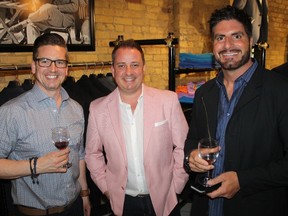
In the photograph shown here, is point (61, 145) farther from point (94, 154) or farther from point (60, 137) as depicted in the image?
point (94, 154)

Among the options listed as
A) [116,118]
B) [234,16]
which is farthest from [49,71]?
[234,16]

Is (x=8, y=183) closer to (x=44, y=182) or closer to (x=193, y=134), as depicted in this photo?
(x=44, y=182)

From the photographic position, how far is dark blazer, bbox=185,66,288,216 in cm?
160

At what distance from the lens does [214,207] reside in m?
1.83

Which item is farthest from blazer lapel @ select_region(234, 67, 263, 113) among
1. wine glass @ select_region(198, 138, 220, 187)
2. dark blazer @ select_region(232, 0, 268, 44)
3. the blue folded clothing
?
dark blazer @ select_region(232, 0, 268, 44)

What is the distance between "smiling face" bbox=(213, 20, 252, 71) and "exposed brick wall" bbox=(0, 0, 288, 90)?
2.22 meters

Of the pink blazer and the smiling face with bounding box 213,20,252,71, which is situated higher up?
the smiling face with bounding box 213,20,252,71

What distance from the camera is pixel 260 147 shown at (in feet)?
5.46

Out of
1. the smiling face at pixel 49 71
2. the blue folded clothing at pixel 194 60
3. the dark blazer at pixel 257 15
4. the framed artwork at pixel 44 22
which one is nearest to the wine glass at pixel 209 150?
the smiling face at pixel 49 71

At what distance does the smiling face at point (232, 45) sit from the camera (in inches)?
69.7

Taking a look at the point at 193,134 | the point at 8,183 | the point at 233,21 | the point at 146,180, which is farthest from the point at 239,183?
the point at 8,183

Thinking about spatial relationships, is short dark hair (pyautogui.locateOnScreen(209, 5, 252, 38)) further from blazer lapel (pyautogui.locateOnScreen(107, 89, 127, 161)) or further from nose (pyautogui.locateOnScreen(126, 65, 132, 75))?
blazer lapel (pyautogui.locateOnScreen(107, 89, 127, 161))

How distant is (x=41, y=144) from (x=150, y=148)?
77 centimetres

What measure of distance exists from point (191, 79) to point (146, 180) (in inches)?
128
